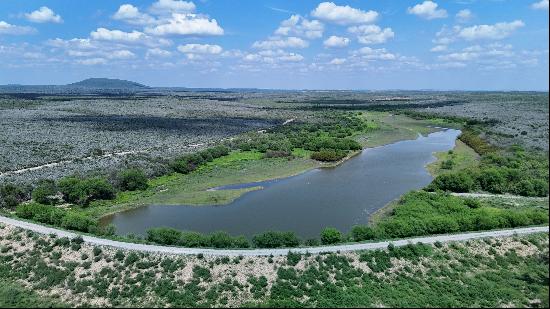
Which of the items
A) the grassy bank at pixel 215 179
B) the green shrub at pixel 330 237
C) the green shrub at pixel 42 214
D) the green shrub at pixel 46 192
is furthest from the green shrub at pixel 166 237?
the green shrub at pixel 46 192

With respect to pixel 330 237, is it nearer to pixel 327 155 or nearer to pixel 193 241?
pixel 193 241

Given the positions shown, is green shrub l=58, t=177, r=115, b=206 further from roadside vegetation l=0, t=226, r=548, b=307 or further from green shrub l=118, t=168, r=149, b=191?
roadside vegetation l=0, t=226, r=548, b=307

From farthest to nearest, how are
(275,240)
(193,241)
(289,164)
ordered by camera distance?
1. (289,164)
2. (193,241)
3. (275,240)

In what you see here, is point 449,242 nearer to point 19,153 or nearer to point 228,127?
point 19,153

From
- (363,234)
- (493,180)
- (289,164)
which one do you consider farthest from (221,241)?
(289,164)

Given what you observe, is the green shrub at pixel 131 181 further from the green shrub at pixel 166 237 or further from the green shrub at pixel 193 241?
the green shrub at pixel 193 241

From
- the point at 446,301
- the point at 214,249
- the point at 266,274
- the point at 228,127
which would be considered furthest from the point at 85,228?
the point at 228,127

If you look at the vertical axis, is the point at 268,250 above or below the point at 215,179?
above
